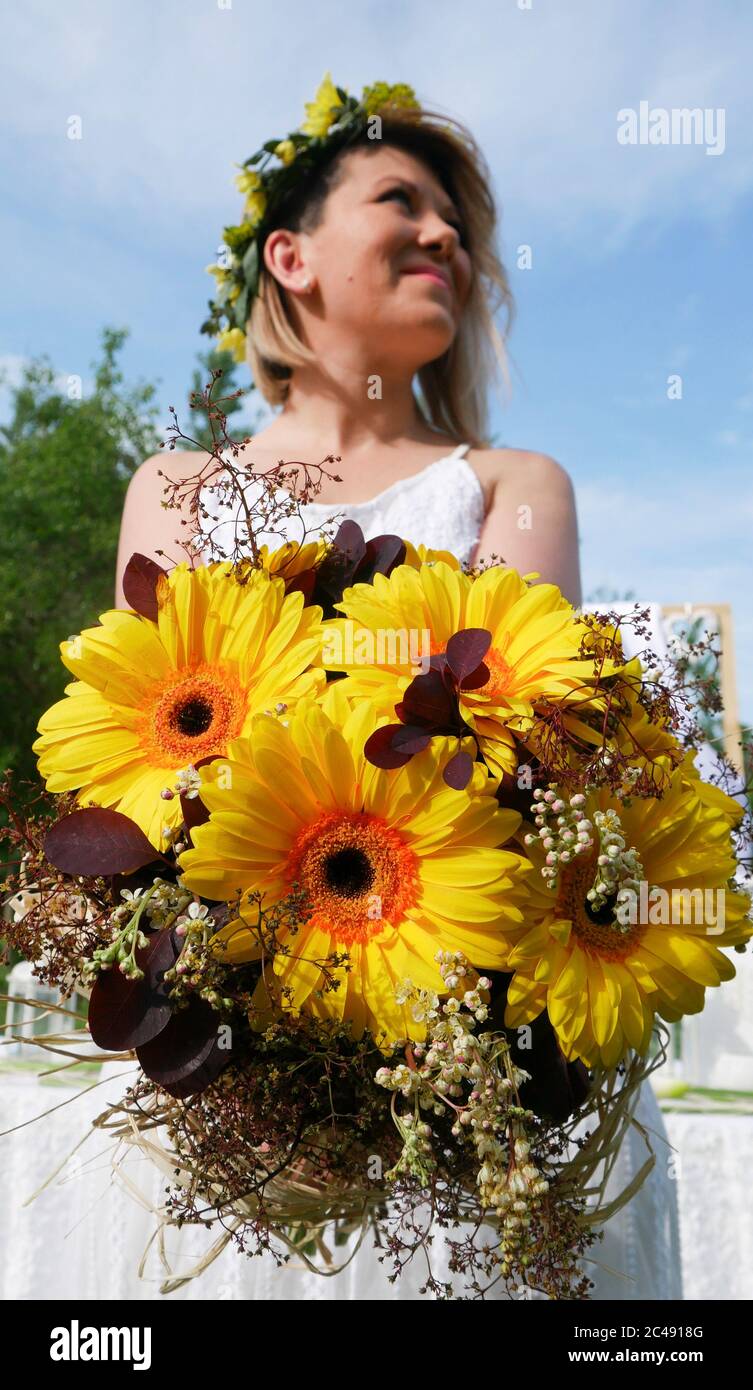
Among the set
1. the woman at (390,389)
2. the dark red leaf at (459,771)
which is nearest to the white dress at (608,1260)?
the woman at (390,389)

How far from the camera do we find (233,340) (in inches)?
60.8

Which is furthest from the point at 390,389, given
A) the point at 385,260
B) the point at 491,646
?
the point at 491,646

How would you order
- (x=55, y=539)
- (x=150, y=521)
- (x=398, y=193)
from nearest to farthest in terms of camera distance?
(x=150, y=521), (x=398, y=193), (x=55, y=539)

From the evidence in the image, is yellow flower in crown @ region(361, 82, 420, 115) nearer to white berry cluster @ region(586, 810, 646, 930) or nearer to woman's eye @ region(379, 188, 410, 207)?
woman's eye @ region(379, 188, 410, 207)

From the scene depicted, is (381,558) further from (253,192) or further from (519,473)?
(253,192)

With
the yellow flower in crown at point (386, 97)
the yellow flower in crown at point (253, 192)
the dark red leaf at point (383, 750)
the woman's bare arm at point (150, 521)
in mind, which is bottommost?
the dark red leaf at point (383, 750)

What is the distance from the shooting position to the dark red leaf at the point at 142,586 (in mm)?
613

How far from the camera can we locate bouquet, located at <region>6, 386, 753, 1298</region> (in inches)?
19.5

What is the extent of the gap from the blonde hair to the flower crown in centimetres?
2

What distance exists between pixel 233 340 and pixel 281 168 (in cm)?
26

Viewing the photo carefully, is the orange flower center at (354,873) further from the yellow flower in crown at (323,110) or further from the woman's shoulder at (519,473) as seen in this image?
the yellow flower in crown at (323,110)

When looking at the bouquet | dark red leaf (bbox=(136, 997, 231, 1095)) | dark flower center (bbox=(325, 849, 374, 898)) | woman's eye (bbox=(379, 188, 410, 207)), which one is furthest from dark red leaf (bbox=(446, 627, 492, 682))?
woman's eye (bbox=(379, 188, 410, 207))
